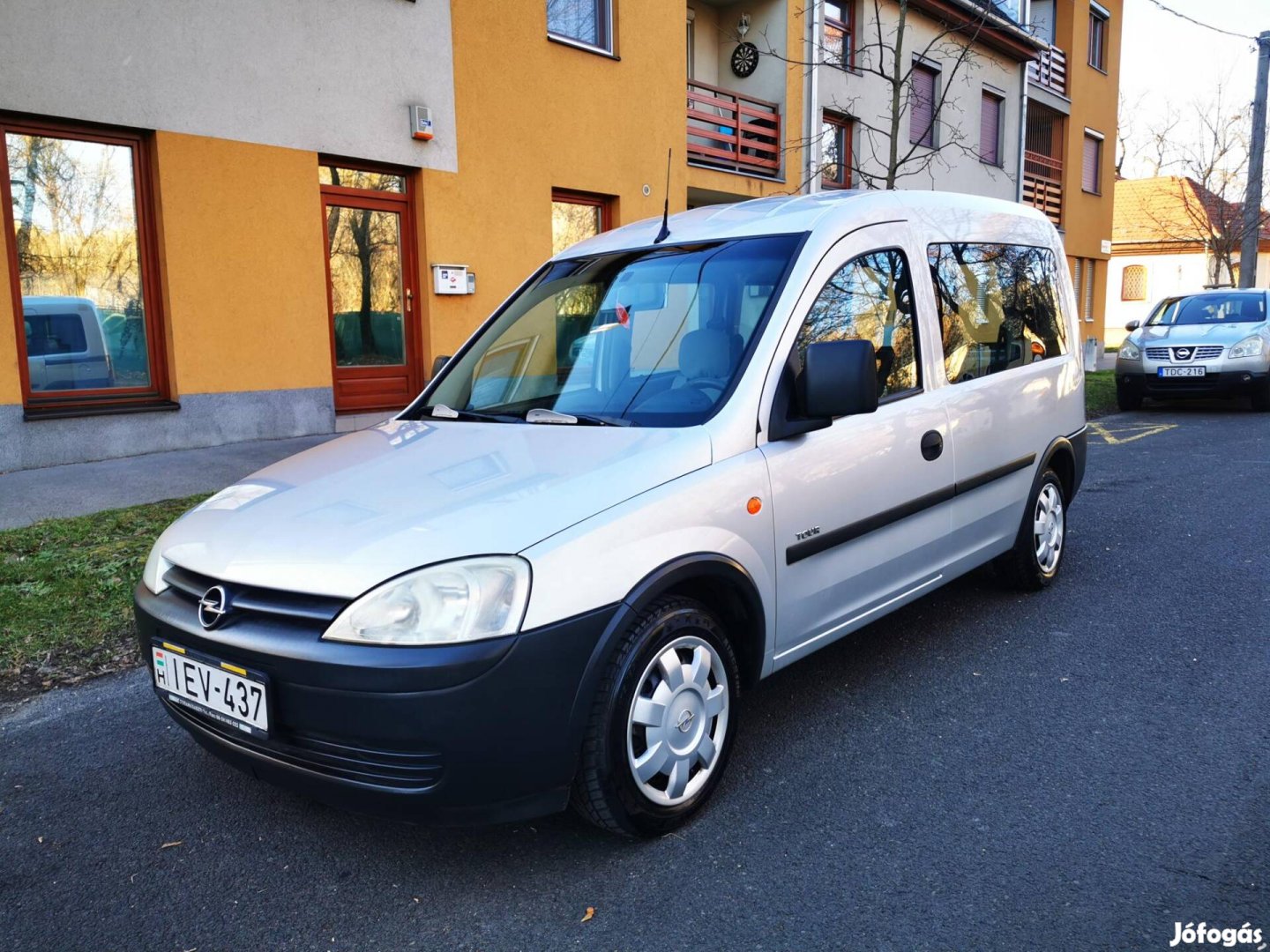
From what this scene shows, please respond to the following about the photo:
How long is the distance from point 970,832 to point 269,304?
8085 millimetres

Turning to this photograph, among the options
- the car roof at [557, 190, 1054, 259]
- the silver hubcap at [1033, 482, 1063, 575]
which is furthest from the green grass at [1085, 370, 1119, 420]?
the car roof at [557, 190, 1054, 259]

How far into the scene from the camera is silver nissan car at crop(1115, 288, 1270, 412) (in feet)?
42.9

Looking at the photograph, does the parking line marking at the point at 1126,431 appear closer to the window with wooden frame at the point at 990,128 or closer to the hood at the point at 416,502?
the hood at the point at 416,502

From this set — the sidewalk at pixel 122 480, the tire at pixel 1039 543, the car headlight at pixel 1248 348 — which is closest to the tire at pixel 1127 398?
the car headlight at pixel 1248 348

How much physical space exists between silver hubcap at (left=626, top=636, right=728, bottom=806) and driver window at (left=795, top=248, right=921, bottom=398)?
1.13m

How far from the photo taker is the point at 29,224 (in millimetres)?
7914

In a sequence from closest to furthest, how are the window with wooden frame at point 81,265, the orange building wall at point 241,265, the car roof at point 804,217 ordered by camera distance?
the car roof at point 804,217 → the window with wooden frame at point 81,265 → the orange building wall at point 241,265

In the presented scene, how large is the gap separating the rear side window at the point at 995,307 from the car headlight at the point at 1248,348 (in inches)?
382

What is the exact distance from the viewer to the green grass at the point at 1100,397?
14.0 meters

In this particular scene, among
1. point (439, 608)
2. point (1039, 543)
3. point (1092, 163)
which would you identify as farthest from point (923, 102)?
point (439, 608)

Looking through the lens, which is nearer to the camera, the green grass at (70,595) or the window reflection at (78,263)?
the green grass at (70,595)

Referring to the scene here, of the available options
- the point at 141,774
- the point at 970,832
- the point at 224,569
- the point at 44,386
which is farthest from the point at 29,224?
the point at 970,832

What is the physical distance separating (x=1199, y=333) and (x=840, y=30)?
26.4 ft

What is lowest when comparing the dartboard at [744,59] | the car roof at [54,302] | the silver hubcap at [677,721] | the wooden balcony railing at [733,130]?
the silver hubcap at [677,721]
